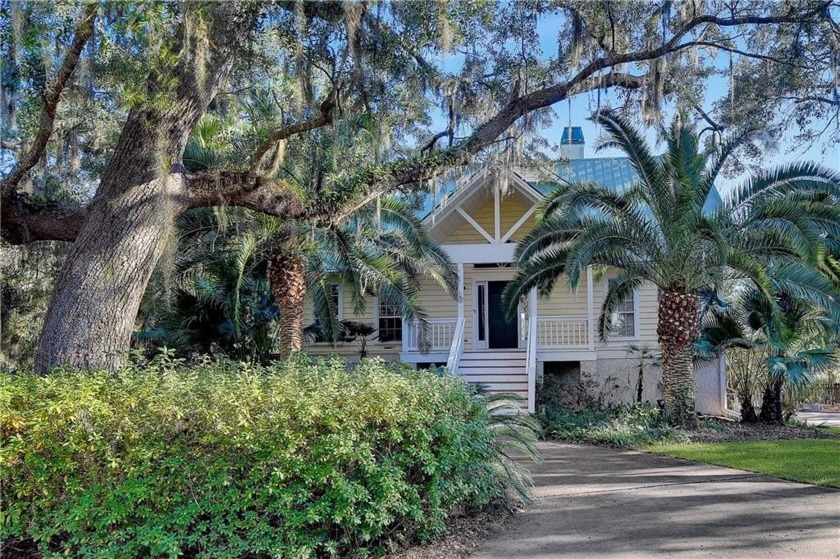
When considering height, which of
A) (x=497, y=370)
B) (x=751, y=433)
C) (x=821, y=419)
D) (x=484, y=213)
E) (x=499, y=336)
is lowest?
(x=821, y=419)

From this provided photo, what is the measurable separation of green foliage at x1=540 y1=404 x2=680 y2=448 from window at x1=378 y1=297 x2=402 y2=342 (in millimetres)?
5642

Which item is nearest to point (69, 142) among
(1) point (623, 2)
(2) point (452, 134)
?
(2) point (452, 134)

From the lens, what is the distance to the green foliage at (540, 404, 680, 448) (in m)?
12.5

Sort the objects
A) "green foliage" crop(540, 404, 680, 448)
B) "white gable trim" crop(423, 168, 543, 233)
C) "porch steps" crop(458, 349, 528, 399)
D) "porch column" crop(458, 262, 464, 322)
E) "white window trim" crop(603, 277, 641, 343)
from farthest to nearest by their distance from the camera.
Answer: "white window trim" crop(603, 277, 641, 343) → "white gable trim" crop(423, 168, 543, 233) → "porch column" crop(458, 262, 464, 322) → "porch steps" crop(458, 349, 528, 399) → "green foliage" crop(540, 404, 680, 448)

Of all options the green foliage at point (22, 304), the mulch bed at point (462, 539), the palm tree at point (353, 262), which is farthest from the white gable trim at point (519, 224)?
the green foliage at point (22, 304)

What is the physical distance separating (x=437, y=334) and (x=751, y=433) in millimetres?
7673

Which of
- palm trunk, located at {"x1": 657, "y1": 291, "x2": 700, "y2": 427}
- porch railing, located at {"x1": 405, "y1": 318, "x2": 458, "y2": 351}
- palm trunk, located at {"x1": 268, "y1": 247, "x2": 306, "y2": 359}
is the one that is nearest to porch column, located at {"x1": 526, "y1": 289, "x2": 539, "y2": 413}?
porch railing, located at {"x1": 405, "y1": 318, "x2": 458, "y2": 351}

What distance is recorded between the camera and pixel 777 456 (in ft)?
33.3

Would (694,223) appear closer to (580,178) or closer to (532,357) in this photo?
(532,357)

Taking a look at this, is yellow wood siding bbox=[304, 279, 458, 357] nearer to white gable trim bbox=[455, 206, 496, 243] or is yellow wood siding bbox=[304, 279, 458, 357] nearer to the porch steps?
the porch steps

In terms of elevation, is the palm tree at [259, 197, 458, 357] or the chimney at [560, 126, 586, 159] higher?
the chimney at [560, 126, 586, 159]

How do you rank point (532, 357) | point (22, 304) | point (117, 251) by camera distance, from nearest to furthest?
point (117, 251)
point (532, 357)
point (22, 304)

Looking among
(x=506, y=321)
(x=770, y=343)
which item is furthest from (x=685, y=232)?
(x=506, y=321)

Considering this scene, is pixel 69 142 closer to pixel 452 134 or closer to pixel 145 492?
pixel 452 134
